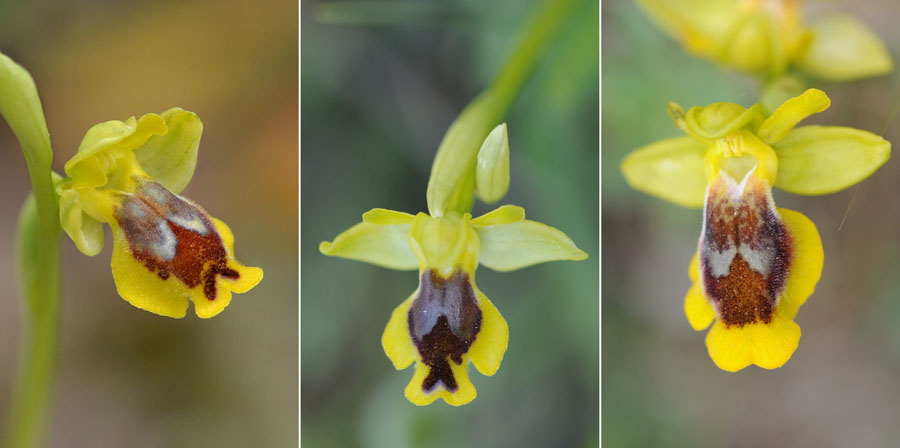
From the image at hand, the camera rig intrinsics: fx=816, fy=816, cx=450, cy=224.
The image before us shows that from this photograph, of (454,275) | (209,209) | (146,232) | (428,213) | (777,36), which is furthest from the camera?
(209,209)

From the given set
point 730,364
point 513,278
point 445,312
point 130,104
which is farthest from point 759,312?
point 130,104

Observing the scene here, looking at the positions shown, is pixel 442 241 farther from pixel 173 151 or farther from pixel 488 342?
pixel 173 151

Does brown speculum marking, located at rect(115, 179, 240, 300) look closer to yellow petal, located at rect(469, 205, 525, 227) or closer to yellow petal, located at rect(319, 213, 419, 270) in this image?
yellow petal, located at rect(319, 213, 419, 270)

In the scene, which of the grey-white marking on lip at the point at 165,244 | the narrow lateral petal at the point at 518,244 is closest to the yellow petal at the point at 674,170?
the narrow lateral petal at the point at 518,244

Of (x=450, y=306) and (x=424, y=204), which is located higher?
(x=424, y=204)

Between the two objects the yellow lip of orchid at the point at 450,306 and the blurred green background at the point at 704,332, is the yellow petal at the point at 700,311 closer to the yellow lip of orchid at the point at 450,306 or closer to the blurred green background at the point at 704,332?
the yellow lip of orchid at the point at 450,306

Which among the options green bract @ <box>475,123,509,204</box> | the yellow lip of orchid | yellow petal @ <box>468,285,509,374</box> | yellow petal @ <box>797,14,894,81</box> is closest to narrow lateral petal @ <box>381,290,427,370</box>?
the yellow lip of orchid

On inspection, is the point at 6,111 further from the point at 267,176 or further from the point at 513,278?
the point at 513,278

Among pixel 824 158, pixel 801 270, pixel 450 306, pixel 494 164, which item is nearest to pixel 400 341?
pixel 450 306
